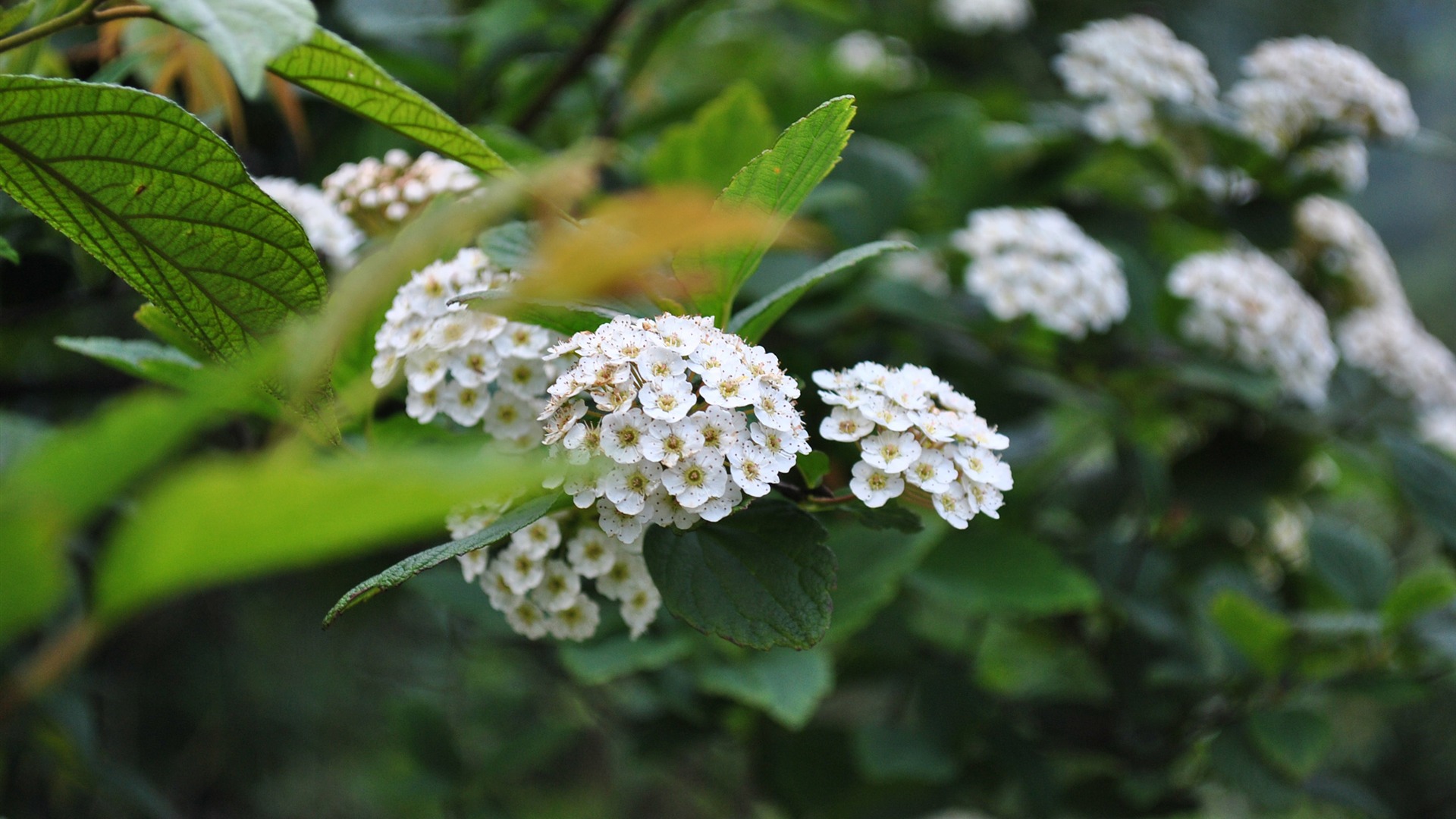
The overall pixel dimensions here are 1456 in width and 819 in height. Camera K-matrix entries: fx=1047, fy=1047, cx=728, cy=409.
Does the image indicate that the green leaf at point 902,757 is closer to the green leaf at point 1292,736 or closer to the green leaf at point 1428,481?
the green leaf at point 1292,736

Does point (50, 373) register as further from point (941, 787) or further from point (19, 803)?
point (941, 787)

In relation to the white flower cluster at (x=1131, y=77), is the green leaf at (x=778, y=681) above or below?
below

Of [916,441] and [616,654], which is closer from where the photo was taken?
[916,441]

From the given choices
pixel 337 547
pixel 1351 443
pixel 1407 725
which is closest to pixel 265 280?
pixel 337 547

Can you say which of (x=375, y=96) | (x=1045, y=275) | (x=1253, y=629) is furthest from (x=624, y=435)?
(x=1253, y=629)

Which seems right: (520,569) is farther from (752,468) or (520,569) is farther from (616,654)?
(616,654)

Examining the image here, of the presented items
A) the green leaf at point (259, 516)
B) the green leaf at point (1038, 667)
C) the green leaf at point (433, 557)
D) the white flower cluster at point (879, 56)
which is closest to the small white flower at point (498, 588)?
the green leaf at point (433, 557)

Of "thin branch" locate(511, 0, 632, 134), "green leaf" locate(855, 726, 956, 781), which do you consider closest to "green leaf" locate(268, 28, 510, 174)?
"thin branch" locate(511, 0, 632, 134)
